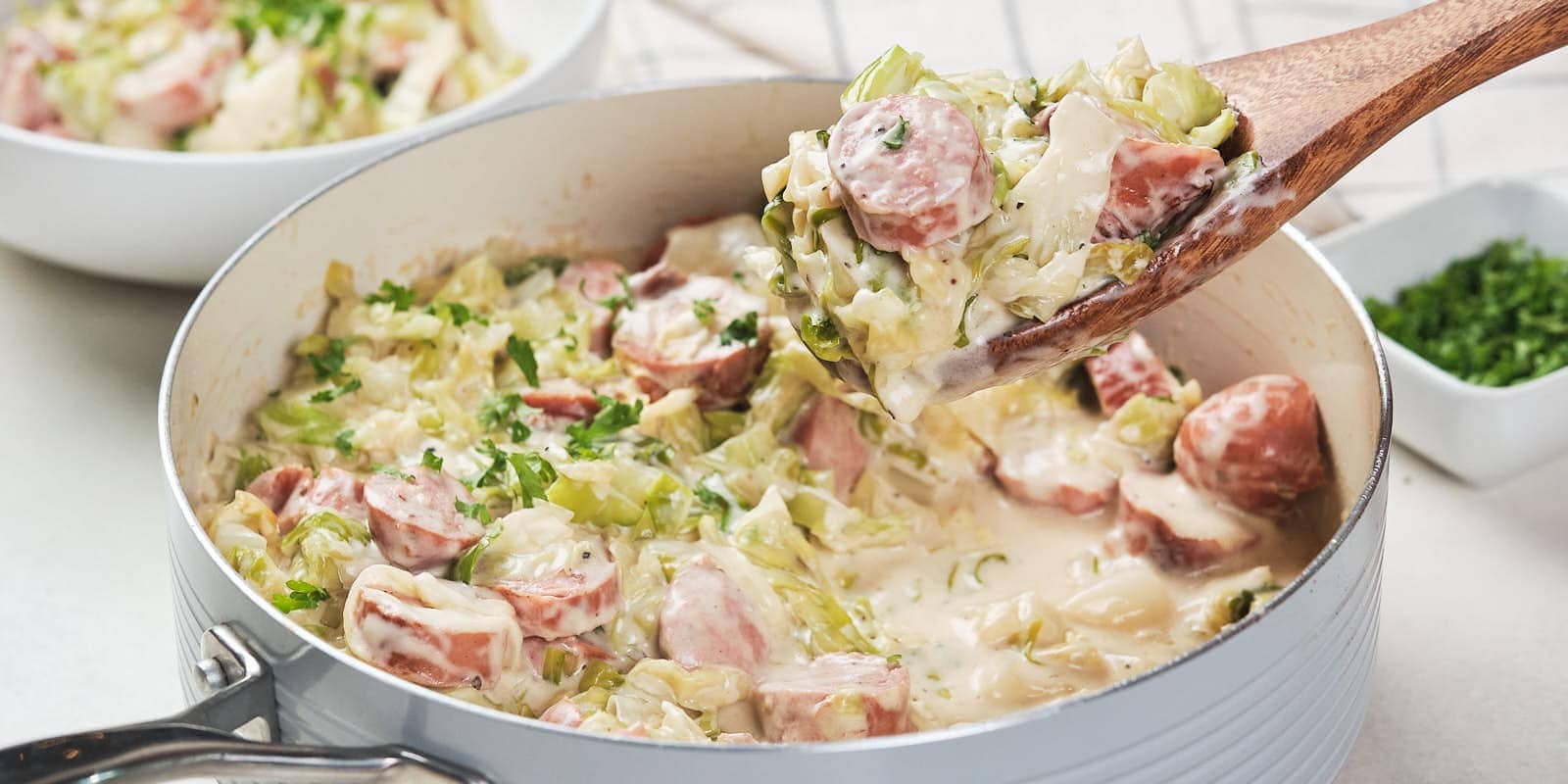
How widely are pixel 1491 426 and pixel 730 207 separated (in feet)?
4.12

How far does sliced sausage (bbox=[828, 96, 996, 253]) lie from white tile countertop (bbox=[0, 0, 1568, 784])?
93cm

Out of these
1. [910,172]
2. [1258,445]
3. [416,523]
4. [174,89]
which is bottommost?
[1258,445]

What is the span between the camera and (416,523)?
1848 millimetres

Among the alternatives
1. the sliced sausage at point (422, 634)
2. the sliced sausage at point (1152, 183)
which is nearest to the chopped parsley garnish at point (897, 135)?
the sliced sausage at point (1152, 183)

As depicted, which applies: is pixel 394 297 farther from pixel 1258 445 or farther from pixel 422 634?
pixel 1258 445

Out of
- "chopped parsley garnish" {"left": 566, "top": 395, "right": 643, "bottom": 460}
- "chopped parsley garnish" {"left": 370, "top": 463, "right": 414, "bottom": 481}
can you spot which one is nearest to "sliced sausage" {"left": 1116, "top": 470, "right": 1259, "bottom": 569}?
"chopped parsley garnish" {"left": 566, "top": 395, "right": 643, "bottom": 460}

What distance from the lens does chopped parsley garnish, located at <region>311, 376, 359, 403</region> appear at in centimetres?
223

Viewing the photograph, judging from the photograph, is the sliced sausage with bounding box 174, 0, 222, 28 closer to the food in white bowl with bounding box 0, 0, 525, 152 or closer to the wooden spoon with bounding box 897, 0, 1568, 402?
the food in white bowl with bounding box 0, 0, 525, 152

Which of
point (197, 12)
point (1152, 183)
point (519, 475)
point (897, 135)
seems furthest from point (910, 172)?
point (197, 12)

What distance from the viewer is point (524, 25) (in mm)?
3297

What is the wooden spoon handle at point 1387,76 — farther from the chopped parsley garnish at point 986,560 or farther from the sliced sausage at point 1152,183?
the chopped parsley garnish at point 986,560

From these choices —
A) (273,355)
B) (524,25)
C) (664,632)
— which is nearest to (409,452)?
(273,355)

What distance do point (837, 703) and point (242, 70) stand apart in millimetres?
1857

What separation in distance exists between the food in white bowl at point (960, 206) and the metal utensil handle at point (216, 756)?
2.25 feet
